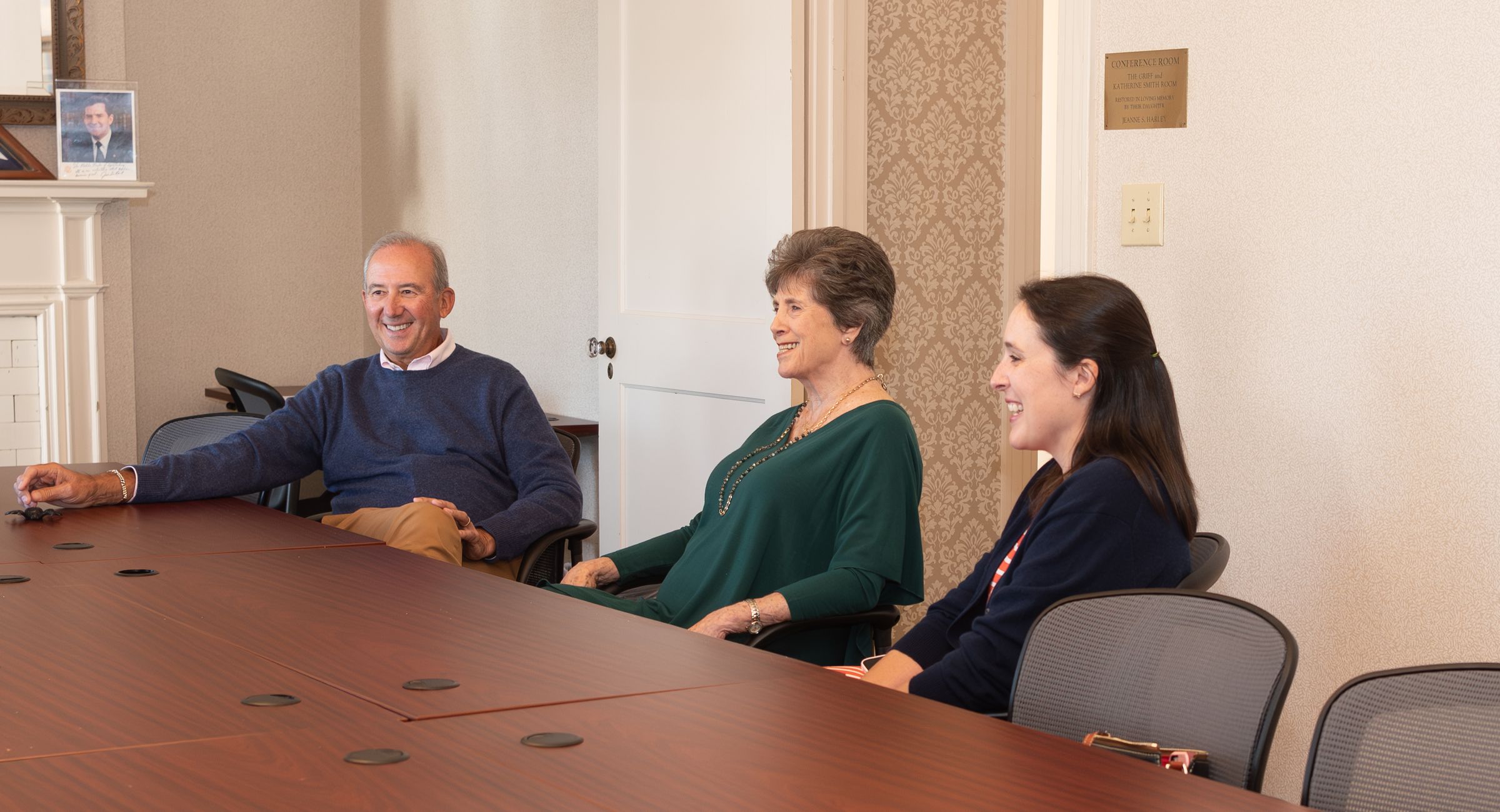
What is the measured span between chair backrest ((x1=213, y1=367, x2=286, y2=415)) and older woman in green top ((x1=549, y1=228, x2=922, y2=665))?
2583mm

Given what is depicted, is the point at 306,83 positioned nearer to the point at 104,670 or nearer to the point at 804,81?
the point at 804,81

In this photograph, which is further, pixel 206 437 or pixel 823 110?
pixel 823 110

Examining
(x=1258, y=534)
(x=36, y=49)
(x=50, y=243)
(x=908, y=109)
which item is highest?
(x=36, y=49)

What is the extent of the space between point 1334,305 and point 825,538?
1.03 m

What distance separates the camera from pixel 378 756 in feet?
4.29

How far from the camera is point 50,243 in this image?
5109 millimetres

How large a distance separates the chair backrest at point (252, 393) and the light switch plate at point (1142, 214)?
3162 mm

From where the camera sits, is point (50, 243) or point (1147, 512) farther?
point (50, 243)

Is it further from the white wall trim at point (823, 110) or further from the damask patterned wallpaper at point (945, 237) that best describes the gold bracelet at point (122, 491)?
the damask patterned wallpaper at point (945, 237)

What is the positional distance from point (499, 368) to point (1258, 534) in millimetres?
1670

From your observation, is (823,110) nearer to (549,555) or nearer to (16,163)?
(549,555)

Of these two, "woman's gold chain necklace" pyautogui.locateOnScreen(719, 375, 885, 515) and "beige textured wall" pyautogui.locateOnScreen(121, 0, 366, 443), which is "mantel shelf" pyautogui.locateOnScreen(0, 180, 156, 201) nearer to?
"beige textured wall" pyautogui.locateOnScreen(121, 0, 366, 443)

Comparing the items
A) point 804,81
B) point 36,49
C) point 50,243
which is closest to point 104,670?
point 804,81

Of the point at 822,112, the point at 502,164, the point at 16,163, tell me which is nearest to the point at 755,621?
the point at 822,112
